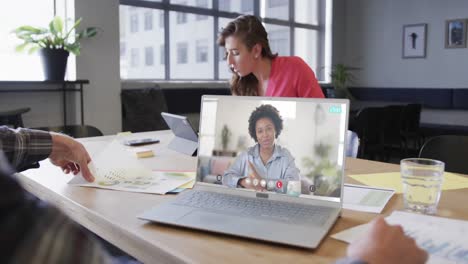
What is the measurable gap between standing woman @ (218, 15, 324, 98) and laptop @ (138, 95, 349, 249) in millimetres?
1186

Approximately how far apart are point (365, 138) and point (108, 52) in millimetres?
2839

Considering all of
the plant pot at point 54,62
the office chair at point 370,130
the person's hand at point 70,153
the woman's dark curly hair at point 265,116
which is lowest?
the office chair at point 370,130

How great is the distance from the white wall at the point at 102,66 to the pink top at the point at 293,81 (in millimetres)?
2803

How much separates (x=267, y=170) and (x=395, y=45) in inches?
263

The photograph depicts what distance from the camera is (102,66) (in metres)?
4.61

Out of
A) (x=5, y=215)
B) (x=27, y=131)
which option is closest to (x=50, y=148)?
(x=27, y=131)

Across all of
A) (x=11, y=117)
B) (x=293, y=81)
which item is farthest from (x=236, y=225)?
(x=11, y=117)

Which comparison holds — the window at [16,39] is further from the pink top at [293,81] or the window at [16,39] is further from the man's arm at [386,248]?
the man's arm at [386,248]

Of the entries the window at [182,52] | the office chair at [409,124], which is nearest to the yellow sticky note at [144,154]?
the office chair at [409,124]

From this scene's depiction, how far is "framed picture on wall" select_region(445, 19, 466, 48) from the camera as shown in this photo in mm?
6293

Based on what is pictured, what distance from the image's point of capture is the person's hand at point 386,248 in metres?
0.59

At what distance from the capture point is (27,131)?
1.17 m

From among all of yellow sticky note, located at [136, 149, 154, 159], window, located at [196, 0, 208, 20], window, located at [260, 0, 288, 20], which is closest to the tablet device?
yellow sticky note, located at [136, 149, 154, 159]

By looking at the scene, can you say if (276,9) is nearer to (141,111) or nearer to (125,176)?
(141,111)
